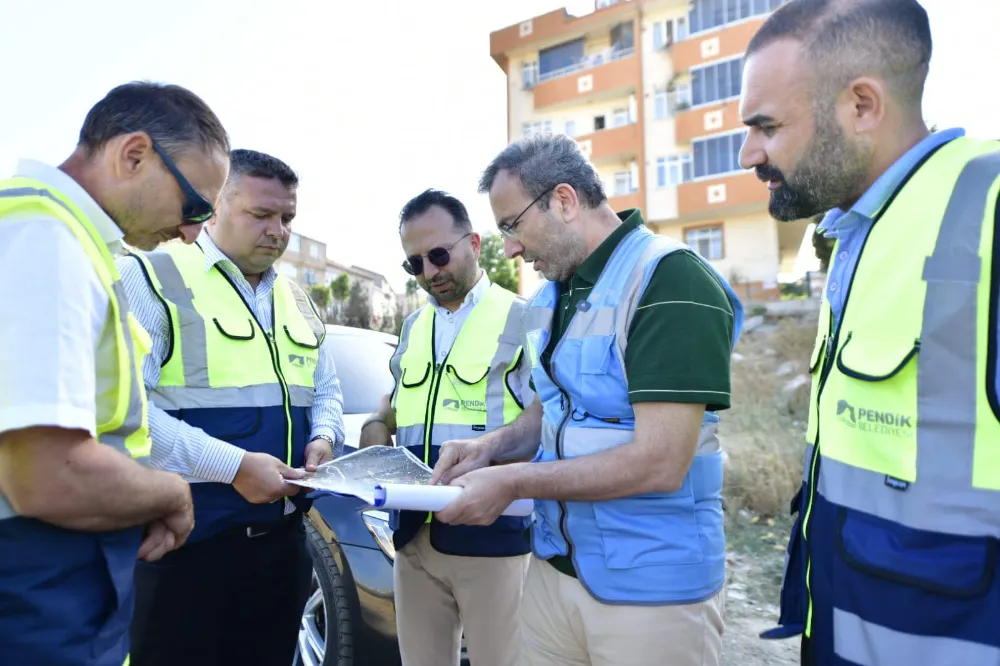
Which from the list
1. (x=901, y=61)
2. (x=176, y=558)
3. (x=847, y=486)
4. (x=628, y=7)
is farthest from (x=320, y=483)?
(x=628, y=7)

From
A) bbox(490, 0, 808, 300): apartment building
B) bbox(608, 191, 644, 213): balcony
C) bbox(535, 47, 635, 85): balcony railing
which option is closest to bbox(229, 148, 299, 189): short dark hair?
bbox(490, 0, 808, 300): apartment building

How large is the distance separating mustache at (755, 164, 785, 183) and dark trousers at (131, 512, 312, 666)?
197 centimetres

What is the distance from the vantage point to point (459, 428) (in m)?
2.58

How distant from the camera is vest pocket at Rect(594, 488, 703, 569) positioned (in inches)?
Result: 63.9

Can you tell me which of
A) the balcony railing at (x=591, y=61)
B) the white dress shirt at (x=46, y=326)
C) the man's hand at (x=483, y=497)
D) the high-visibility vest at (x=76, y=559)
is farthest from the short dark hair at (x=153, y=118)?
the balcony railing at (x=591, y=61)

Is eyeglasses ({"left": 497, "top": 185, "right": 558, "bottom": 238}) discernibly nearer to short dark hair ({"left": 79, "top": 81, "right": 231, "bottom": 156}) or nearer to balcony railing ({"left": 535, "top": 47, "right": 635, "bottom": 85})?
short dark hair ({"left": 79, "top": 81, "right": 231, "bottom": 156})

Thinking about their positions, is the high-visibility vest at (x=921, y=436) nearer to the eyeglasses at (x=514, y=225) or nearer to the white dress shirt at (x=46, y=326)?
the eyeglasses at (x=514, y=225)

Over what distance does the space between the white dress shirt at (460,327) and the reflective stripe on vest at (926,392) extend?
1.51 metres

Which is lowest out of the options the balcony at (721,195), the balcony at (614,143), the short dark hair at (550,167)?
the short dark hair at (550,167)

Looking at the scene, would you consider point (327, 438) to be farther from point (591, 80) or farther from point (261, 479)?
point (591, 80)

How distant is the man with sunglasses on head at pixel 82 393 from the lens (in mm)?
1150

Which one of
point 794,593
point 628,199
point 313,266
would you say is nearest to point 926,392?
point 794,593

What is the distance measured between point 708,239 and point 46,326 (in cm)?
2336

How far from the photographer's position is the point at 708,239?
74.8ft
